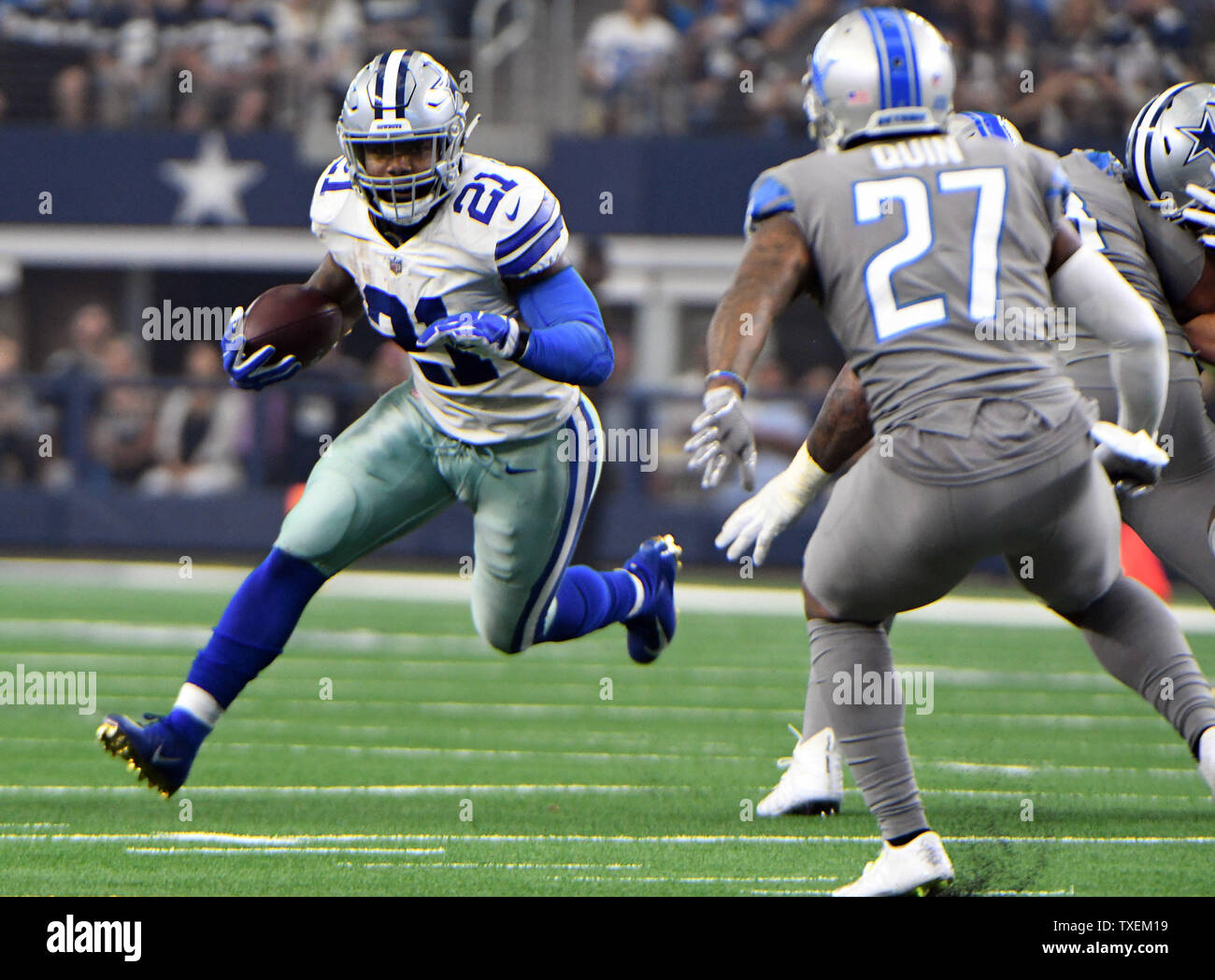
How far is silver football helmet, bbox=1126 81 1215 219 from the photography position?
14.9 ft

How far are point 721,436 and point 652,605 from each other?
2455 millimetres

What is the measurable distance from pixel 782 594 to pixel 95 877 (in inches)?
319

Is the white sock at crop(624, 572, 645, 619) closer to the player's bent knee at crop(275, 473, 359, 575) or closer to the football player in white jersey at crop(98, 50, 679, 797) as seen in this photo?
the football player in white jersey at crop(98, 50, 679, 797)

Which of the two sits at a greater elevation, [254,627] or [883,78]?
[883,78]

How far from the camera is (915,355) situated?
3223 millimetres

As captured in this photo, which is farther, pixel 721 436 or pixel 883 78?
pixel 883 78

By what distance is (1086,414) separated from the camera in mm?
3268

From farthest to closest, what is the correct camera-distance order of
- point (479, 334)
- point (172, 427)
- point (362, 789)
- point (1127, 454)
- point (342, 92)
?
point (342, 92), point (172, 427), point (362, 789), point (479, 334), point (1127, 454)

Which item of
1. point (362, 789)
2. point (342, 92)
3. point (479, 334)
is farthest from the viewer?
point (342, 92)

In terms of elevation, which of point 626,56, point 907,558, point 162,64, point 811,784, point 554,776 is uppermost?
point 626,56

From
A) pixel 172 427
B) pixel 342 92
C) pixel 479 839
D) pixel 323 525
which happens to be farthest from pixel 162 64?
pixel 479 839

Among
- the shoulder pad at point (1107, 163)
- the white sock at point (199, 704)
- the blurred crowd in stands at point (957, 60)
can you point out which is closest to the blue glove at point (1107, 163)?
the shoulder pad at point (1107, 163)

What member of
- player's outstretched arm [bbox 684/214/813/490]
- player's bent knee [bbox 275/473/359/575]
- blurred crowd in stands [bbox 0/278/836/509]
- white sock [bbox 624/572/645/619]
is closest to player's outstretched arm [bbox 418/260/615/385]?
player's bent knee [bbox 275/473/359/575]

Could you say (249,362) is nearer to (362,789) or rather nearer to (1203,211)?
(362,789)
